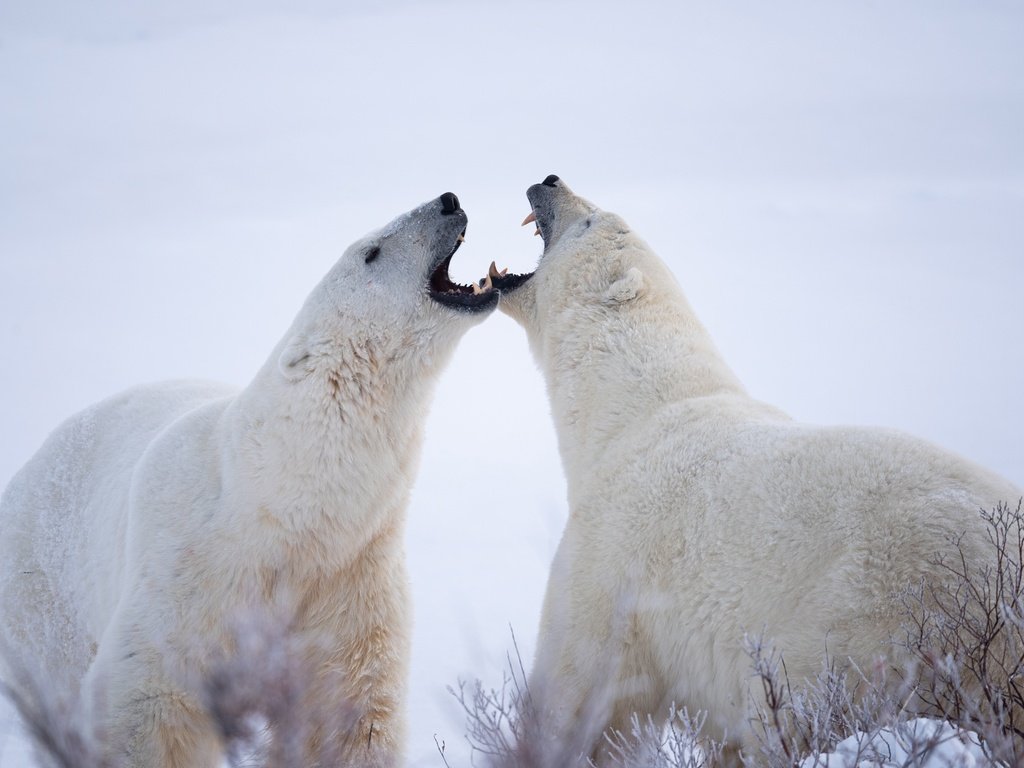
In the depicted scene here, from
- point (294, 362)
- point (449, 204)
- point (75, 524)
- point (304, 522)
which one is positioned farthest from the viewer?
point (75, 524)

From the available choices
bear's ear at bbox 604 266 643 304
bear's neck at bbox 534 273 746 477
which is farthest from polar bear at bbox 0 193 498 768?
bear's ear at bbox 604 266 643 304

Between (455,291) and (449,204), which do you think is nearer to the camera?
(455,291)

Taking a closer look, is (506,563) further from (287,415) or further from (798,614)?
(798,614)

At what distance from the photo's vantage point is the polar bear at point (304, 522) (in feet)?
10.2

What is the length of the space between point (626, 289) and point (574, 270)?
0.31 metres

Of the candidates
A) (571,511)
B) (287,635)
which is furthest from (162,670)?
(571,511)

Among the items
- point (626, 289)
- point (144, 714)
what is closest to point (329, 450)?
point (144, 714)

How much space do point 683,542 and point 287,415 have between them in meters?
1.42

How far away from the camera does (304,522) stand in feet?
10.9

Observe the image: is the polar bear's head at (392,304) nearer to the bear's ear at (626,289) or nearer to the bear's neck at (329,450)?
the bear's neck at (329,450)

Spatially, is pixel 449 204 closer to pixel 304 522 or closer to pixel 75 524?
pixel 304 522

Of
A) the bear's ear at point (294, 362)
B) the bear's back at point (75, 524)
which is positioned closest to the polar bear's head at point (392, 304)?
the bear's ear at point (294, 362)

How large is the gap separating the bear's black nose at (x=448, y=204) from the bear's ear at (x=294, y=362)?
0.88 meters

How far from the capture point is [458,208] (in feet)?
13.1
